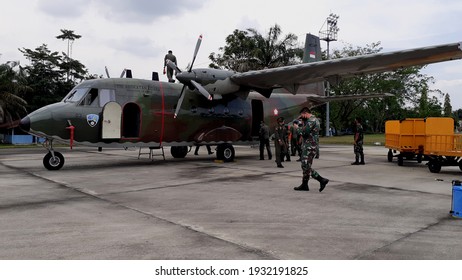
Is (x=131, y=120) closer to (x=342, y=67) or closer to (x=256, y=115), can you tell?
(x=256, y=115)

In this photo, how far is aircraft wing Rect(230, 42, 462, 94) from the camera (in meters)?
10.8

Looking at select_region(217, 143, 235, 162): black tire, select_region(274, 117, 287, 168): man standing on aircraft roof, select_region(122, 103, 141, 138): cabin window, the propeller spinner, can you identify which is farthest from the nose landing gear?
select_region(274, 117, 287, 168): man standing on aircraft roof

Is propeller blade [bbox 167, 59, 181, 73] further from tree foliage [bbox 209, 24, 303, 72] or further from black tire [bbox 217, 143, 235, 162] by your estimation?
tree foliage [bbox 209, 24, 303, 72]

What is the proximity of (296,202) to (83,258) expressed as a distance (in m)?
4.29

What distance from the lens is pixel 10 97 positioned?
1259 inches

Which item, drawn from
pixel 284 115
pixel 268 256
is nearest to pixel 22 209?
pixel 268 256

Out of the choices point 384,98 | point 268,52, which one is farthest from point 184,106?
point 384,98

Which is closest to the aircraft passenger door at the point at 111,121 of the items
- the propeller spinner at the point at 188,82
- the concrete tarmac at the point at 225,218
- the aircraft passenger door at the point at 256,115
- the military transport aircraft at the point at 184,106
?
the military transport aircraft at the point at 184,106

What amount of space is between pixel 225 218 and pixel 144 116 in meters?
8.72

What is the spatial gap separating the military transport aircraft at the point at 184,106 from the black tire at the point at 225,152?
43 millimetres

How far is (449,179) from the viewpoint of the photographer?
10555mm

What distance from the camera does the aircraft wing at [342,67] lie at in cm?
1084

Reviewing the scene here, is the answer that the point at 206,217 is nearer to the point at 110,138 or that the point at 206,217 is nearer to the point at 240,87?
the point at 110,138

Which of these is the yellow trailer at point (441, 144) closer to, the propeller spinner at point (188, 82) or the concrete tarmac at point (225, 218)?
the concrete tarmac at point (225, 218)
